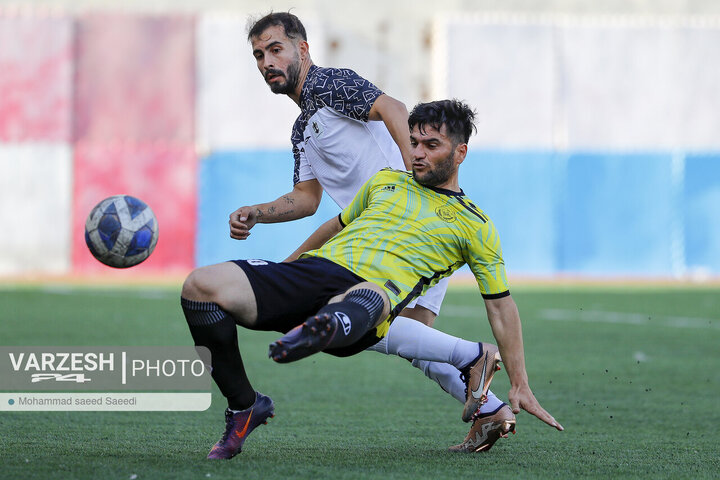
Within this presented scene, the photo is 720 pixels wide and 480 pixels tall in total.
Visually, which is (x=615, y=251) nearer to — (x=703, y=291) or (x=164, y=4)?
(x=703, y=291)

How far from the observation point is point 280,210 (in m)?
5.50

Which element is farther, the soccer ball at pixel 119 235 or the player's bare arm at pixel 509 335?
the soccer ball at pixel 119 235

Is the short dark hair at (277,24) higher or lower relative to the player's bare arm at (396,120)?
higher

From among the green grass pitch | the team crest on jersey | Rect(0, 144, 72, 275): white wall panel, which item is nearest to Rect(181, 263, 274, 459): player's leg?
the green grass pitch

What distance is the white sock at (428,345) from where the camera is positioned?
491 centimetres

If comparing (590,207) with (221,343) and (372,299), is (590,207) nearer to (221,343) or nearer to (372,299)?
(372,299)

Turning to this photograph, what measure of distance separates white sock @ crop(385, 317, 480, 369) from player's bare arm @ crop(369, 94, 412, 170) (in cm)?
76

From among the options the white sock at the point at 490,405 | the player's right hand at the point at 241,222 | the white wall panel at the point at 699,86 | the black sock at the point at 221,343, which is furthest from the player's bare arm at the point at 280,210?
the white wall panel at the point at 699,86

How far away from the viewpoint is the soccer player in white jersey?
4.98 meters

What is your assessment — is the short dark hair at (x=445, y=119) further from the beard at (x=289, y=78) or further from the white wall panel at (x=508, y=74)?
the white wall panel at (x=508, y=74)

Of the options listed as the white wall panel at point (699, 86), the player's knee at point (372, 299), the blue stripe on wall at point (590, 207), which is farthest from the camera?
the white wall panel at point (699, 86)

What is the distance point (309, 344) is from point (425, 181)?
3.82ft

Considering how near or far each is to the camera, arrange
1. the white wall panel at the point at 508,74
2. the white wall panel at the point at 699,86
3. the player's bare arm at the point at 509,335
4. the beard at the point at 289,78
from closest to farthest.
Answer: the player's bare arm at the point at 509,335, the beard at the point at 289,78, the white wall panel at the point at 508,74, the white wall panel at the point at 699,86

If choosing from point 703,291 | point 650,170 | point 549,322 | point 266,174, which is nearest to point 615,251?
point 650,170
